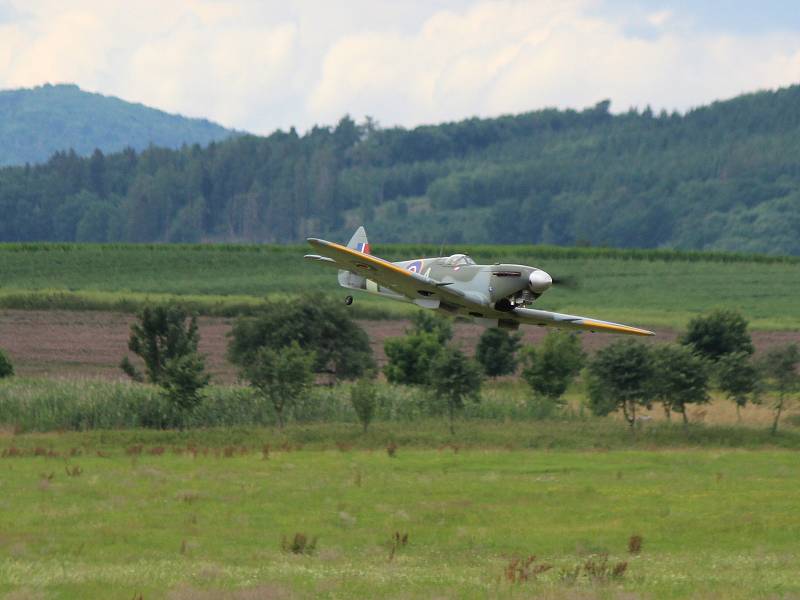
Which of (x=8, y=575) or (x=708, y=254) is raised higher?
(x=708, y=254)

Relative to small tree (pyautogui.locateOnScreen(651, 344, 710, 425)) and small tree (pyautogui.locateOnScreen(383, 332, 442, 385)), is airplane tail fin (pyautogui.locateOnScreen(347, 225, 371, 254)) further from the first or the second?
small tree (pyautogui.locateOnScreen(383, 332, 442, 385))

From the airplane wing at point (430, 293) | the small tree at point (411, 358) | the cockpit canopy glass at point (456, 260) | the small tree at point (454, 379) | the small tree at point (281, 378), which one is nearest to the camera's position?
the airplane wing at point (430, 293)

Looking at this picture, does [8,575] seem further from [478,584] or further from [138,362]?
[138,362]

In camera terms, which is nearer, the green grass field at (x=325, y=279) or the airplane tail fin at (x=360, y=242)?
the airplane tail fin at (x=360, y=242)

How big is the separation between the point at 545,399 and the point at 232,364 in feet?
68.0

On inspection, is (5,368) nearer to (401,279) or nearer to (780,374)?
(780,374)

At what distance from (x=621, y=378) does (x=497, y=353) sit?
17084 mm

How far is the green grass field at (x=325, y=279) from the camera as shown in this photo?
367ft

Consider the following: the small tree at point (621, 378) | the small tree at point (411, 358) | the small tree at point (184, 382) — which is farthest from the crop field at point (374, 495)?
the small tree at point (411, 358)

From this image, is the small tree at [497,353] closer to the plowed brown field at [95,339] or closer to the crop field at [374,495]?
the crop field at [374,495]

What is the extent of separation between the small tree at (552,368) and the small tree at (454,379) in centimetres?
517

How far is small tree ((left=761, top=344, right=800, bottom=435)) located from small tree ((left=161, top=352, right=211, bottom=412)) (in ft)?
86.6

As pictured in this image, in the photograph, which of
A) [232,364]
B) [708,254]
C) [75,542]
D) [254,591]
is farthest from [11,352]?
[708,254]

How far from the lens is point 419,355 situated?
74125 millimetres
